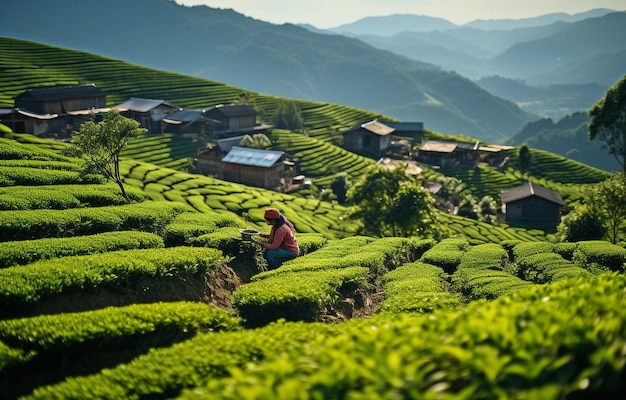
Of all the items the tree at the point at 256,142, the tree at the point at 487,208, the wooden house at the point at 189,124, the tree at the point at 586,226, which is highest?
the wooden house at the point at 189,124

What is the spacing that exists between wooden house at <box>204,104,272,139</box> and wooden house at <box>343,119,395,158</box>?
55.8 ft

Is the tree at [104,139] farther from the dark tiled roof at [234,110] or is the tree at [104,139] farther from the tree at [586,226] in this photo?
the dark tiled roof at [234,110]

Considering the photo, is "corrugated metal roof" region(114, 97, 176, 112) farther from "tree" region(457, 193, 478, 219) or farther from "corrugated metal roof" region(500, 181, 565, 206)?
"corrugated metal roof" region(500, 181, 565, 206)

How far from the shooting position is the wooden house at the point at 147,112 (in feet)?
254

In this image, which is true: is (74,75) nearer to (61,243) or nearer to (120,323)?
(61,243)

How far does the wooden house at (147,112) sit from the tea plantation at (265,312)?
4490 cm

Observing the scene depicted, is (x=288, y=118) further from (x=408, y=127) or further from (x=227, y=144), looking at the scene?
(x=227, y=144)

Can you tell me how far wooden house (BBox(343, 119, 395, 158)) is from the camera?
9419 centimetres

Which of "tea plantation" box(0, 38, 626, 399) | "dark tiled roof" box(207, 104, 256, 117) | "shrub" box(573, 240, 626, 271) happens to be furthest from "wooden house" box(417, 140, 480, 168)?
"shrub" box(573, 240, 626, 271)

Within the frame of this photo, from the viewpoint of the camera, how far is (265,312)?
13102 mm

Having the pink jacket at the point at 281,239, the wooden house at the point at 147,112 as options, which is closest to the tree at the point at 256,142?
the wooden house at the point at 147,112

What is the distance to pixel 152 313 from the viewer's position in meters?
11.1

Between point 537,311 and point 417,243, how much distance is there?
21.4 m

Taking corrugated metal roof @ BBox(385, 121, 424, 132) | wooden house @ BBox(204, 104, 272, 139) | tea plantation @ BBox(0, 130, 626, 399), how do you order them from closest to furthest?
1. tea plantation @ BBox(0, 130, 626, 399)
2. wooden house @ BBox(204, 104, 272, 139)
3. corrugated metal roof @ BBox(385, 121, 424, 132)
